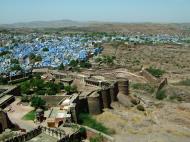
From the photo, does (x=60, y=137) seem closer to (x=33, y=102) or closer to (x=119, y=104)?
(x=33, y=102)

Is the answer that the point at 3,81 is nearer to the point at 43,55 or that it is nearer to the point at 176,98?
the point at 176,98

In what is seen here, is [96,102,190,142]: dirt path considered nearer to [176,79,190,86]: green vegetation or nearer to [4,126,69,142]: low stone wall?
[4,126,69,142]: low stone wall

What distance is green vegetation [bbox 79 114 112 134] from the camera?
87.0 feet

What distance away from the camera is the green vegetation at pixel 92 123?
26516 mm

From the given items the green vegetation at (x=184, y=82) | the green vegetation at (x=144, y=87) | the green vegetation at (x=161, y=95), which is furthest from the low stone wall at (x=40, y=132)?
the green vegetation at (x=184, y=82)

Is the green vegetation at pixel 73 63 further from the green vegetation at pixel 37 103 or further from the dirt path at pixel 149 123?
the green vegetation at pixel 37 103

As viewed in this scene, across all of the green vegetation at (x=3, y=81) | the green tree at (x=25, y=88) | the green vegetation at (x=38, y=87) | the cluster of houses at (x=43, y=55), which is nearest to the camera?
the green vegetation at (x=38, y=87)

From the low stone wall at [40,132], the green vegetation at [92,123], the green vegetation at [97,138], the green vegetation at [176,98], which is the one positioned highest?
the low stone wall at [40,132]

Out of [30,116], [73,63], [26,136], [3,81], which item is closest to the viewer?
[26,136]

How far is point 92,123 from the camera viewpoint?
27391 millimetres

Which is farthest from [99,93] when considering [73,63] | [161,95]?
[73,63]

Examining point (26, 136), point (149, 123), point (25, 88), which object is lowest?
point (149, 123)

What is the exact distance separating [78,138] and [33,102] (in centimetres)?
804

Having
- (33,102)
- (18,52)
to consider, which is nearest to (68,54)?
(18,52)
